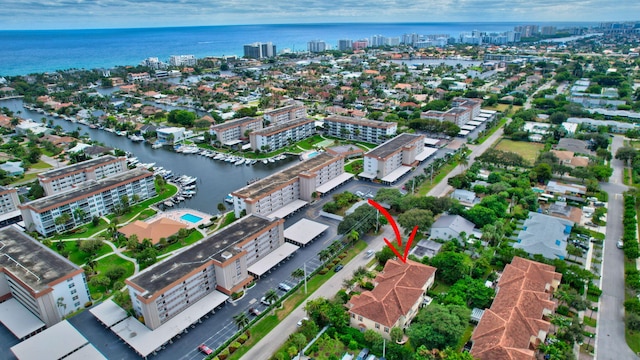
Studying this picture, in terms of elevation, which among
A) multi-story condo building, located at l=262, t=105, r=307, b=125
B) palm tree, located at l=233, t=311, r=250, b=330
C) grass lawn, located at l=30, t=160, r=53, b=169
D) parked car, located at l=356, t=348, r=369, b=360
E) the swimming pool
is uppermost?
multi-story condo building, located at l=262, t=105, r=307, b=125

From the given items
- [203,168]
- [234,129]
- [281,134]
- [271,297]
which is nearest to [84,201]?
[203,168]

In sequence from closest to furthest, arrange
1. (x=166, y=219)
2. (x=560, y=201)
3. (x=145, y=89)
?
1. (x=166, y=219)
2. (x=560, y=201)
3. (x=145, y=89)

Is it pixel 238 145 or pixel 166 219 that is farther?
pixel 238 145

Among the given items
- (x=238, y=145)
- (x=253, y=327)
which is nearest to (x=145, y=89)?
(x=238, y=145)

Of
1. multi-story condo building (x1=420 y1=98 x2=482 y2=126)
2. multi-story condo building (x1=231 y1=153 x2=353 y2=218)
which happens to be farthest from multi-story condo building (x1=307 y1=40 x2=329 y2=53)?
multi-story condo building (x1=231 y1=153 x2=353 y2=218)

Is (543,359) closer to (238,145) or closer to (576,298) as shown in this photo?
(576,298)

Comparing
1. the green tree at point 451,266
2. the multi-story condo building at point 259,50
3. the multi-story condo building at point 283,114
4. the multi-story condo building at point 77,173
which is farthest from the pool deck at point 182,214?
the multi-story condo building at point 259,50

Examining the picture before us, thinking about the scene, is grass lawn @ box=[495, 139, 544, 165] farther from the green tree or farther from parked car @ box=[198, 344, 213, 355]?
parked car @ box=[198, 344, 213, 355]
